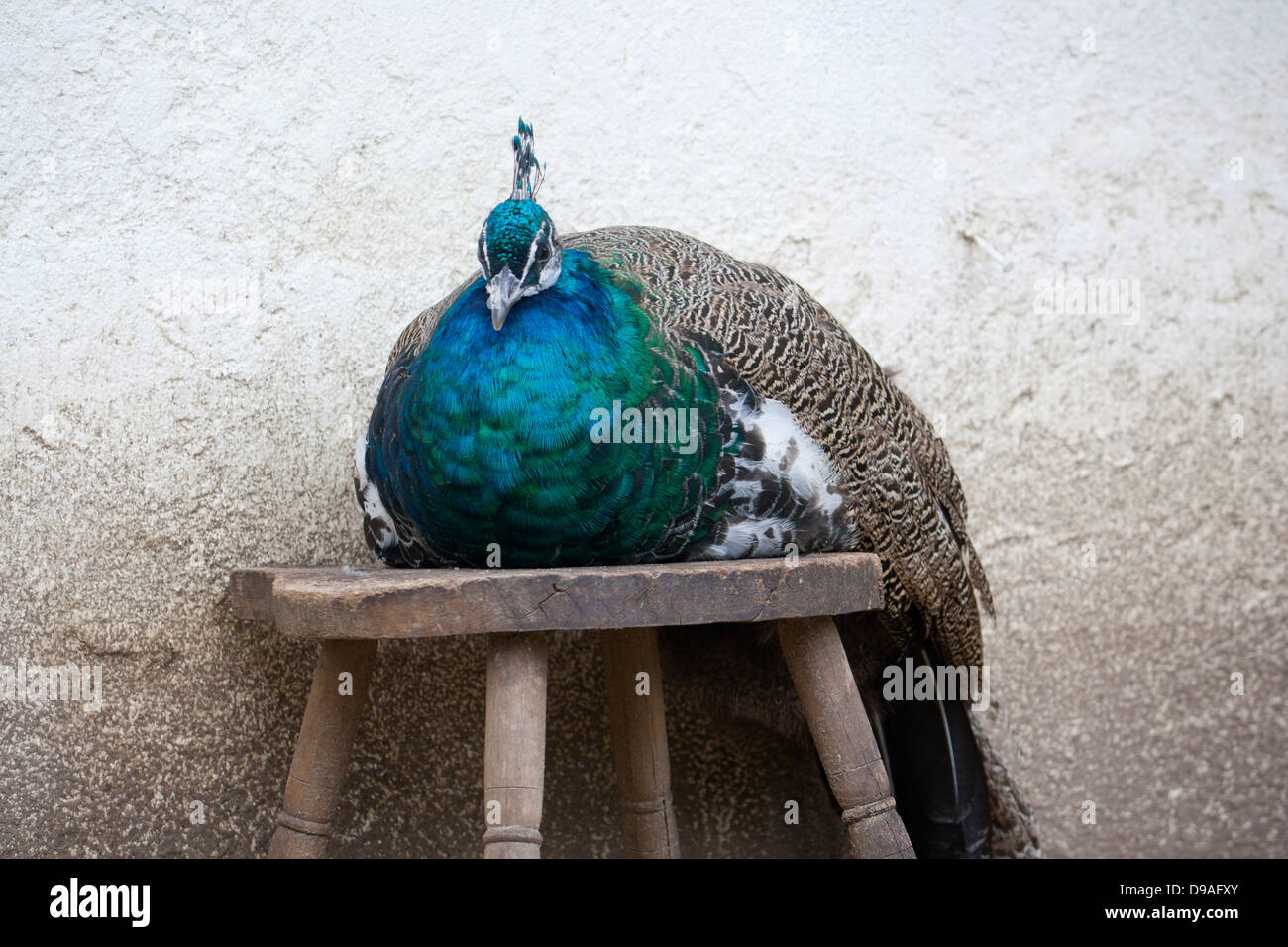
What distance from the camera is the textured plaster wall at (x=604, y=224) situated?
188 centimetres

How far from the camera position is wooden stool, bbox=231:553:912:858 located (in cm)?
134

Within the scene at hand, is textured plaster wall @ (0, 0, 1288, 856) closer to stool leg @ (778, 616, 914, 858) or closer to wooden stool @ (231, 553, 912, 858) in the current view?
wooden stool @ (231, 553, 912, 858)

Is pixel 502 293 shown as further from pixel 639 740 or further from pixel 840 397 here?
pixel 639 740

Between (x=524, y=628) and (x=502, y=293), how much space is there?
16.9 inches

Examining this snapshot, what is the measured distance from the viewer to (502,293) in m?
1.53

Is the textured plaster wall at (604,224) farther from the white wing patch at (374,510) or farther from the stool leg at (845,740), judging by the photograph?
the stool leg at (845,740)

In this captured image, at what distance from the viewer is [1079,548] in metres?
2.42

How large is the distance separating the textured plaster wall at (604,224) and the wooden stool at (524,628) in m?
0.34

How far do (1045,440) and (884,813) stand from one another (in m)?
1.09

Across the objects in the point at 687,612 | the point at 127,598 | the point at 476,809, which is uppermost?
the point at 127,598

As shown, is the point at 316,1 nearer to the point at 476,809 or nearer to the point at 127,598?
the point at 127,598

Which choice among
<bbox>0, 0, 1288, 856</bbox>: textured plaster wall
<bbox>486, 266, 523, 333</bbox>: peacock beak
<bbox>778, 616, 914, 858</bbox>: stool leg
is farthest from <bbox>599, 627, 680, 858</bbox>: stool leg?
<bbox>486, 266, 523, 333</bbox>: peacock beak

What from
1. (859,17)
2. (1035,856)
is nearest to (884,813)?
(1035,856)

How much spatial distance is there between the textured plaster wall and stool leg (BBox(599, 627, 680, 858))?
0.86 ft
